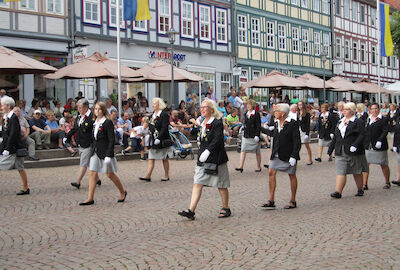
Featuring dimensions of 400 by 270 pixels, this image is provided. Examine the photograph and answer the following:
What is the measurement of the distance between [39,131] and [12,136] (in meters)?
6.01

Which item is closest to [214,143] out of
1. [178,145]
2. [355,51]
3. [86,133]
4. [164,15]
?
[86,133]

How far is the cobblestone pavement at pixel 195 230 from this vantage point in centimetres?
606

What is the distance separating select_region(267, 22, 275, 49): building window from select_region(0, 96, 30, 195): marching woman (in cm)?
2990

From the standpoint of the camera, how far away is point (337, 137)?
1075cm

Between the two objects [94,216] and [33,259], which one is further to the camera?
[94,216]

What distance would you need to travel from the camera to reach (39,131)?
1673cm

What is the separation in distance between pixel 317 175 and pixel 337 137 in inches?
146

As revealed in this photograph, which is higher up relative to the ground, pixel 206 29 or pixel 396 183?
pixel 206 29

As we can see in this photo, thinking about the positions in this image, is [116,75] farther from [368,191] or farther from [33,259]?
[33,259]

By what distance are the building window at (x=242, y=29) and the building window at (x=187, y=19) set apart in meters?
4.96

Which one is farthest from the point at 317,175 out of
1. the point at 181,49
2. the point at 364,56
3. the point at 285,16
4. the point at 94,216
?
the point at 364,56

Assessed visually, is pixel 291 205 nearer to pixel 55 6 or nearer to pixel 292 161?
pixel 292 161

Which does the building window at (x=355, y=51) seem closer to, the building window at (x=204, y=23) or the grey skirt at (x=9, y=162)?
the building window at (x=204, y=23)

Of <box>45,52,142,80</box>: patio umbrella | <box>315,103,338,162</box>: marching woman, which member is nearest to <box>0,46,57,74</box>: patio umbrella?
<box>45,52,142,80</box>: patio umbrella
